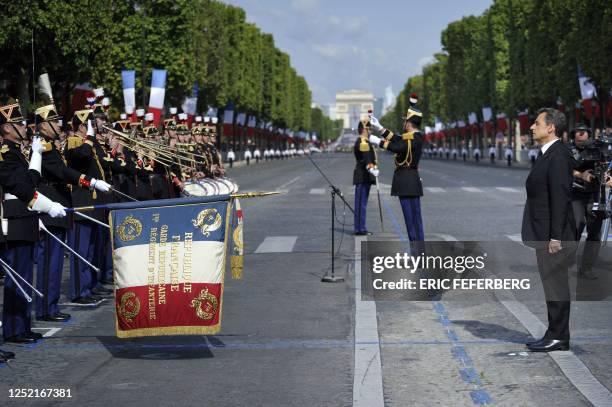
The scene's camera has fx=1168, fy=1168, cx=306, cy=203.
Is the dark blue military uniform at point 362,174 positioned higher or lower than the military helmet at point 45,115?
lower

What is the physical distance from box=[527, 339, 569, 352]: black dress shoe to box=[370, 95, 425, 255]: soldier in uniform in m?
4.26

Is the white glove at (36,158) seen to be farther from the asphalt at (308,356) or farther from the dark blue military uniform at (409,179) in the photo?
the dark blue military uniform at (409,179)

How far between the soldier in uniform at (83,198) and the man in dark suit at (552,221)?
14.9 feet

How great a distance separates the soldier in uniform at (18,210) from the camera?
9.33m

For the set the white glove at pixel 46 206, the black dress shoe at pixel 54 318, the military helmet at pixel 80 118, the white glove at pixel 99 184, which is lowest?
the black dress shoe at pixel 54 318

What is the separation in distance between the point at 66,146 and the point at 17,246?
2339 mm

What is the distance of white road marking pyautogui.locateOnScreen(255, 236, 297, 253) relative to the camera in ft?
58.2

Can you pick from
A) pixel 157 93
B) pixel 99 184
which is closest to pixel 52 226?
pixel 99 184

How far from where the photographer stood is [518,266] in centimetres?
1470

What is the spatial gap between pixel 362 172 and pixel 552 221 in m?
10.4

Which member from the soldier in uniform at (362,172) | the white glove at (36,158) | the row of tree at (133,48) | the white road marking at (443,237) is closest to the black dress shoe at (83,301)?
the row of tree at (133,48)

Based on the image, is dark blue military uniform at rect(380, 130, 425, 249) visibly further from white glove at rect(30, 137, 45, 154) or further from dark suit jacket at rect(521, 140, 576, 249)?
white glove at rect(30, 137, 45, 154)

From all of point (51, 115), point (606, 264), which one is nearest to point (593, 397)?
point (51, 115)

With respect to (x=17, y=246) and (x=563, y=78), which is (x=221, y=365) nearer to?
(x=17, y=246)
